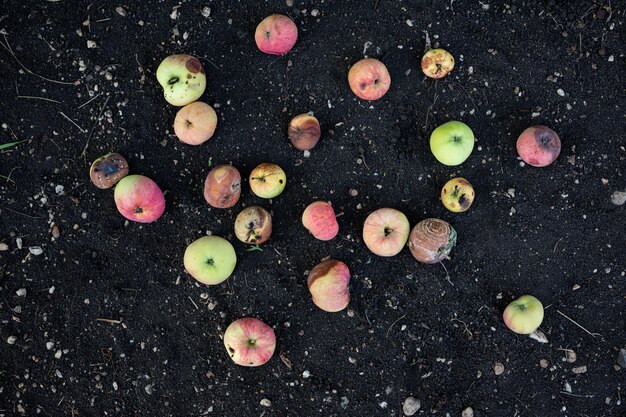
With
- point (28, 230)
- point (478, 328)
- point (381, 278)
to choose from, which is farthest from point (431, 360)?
point (28, 230)

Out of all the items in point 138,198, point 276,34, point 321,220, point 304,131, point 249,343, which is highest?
point 276,34

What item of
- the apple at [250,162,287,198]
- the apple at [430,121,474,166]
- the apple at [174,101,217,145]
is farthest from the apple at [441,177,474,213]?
the apple at [174,101,217,145]

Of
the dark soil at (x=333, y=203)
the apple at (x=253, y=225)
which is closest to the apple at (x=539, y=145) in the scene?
the dark soil at (x=333, y=203)

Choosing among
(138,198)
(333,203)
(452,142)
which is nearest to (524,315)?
(452,142)

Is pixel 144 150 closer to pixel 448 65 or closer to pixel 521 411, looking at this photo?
pixel 448 65

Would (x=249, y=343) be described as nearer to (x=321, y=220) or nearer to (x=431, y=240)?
(x=321, y=220)

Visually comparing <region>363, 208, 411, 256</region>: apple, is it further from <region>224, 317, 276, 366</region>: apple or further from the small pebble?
the small pebble
